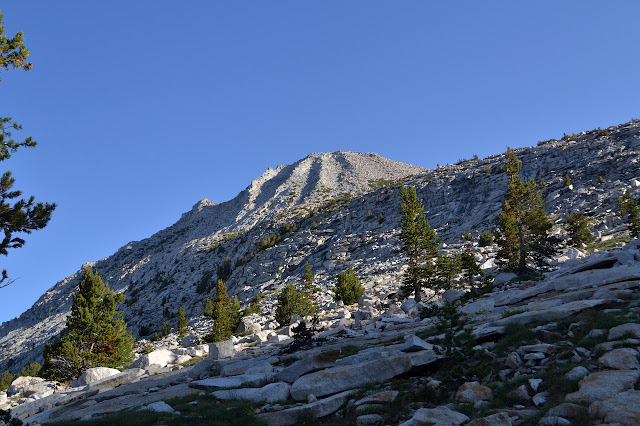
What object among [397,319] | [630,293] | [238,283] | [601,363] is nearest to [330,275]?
[238,283]

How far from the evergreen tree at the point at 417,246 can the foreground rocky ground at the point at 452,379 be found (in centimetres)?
1424

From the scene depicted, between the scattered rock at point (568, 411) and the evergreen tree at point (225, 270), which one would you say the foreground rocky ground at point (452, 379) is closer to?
the scattered rock at point (568, 411)

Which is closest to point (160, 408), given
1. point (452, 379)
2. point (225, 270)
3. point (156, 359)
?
point (452, 379)

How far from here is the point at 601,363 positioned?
8.70 meters

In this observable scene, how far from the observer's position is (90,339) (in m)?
33.6

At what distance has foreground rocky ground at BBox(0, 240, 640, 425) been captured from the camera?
7848mm

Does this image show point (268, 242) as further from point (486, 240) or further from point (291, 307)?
point (486, 240)

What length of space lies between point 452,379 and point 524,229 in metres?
26.8

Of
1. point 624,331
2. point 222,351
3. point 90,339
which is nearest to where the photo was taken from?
point 624,331

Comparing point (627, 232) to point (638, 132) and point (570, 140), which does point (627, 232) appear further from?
point (570, 140)

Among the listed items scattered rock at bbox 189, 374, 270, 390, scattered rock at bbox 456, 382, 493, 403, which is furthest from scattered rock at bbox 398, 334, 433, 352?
scattered rock at bbox 189, 374, 270, 390

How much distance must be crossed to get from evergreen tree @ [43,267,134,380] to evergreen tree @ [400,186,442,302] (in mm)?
27434

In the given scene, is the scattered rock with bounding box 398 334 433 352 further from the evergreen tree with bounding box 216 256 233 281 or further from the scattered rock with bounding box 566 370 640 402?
the evergreen tree with bounding box 216 256 233 281

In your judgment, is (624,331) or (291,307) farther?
(291,307)
